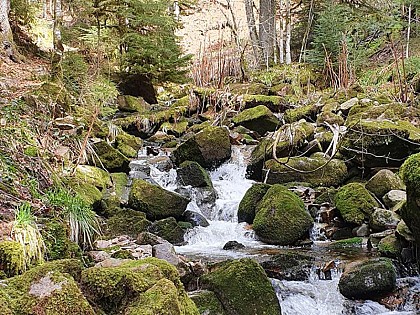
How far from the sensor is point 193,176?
8758 millimetres

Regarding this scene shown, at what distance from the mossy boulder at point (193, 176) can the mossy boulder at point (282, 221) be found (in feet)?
6.62

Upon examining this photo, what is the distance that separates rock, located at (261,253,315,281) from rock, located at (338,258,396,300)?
449mm

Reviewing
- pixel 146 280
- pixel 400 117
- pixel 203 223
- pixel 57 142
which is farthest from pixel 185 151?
pixel 146 280

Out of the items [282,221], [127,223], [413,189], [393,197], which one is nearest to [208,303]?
[413,189]

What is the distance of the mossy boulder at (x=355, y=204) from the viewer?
6.77 meters

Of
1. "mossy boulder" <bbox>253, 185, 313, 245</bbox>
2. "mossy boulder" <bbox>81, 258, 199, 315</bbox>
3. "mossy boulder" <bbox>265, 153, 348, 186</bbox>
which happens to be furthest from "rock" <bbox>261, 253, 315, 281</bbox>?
"mossy boulder" <bbox>265, 153, 348, 186</bbox>

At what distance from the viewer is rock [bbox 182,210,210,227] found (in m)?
7.28

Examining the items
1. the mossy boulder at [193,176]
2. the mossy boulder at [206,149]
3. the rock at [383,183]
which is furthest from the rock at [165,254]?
the mossy boulder at [206,149]

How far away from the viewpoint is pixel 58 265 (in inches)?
101

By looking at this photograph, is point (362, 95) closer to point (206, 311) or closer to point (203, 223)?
point (203, 223)

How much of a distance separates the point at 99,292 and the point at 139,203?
4.51 metres

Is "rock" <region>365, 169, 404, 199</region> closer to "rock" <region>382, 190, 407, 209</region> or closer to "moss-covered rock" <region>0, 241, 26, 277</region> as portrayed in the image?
"rock" <region>382, 190, 407, 209</region>

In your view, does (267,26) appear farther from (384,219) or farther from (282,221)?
(384,219)

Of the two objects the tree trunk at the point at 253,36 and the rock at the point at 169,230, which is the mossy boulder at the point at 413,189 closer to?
the rock at the point at 169,230
